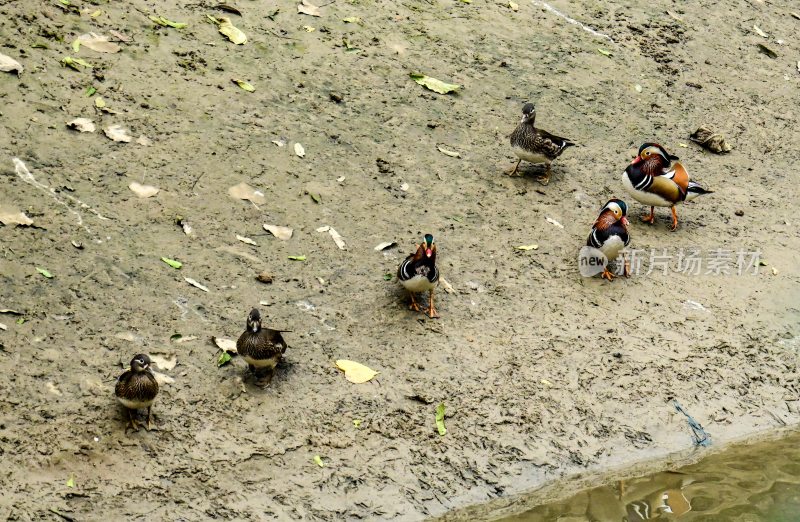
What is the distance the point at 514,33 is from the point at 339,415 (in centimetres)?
611

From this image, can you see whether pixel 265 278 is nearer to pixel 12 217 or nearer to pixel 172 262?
pixel 172 262

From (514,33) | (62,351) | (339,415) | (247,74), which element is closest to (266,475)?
(339,415)

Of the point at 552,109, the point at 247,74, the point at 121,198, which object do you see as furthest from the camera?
the point at 552,109

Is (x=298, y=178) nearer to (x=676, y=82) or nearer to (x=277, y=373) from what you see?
(x=277, y=373)

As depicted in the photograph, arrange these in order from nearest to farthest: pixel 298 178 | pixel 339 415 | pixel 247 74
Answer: pixel 339 415 → pixel 298 178 → pixel 247 74

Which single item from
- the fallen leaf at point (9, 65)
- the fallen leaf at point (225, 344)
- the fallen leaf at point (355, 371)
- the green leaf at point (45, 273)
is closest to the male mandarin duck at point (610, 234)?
the fallen leaf at point (355, 371)

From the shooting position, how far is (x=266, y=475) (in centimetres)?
612

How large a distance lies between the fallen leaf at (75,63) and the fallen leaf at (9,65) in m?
0.40

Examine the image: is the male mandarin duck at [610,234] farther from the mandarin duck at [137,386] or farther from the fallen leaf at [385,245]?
the mandarin duck at [137,386]

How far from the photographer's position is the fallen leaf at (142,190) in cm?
791

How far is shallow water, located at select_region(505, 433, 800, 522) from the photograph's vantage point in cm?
667

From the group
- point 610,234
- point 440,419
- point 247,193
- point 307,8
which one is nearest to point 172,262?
point 247,193

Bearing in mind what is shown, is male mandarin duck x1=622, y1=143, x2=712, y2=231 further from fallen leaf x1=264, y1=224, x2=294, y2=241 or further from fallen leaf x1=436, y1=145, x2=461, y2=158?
fallen leaf x1=264, y1=224, x2=294, y2=241

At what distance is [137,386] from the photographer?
19.6 ft
